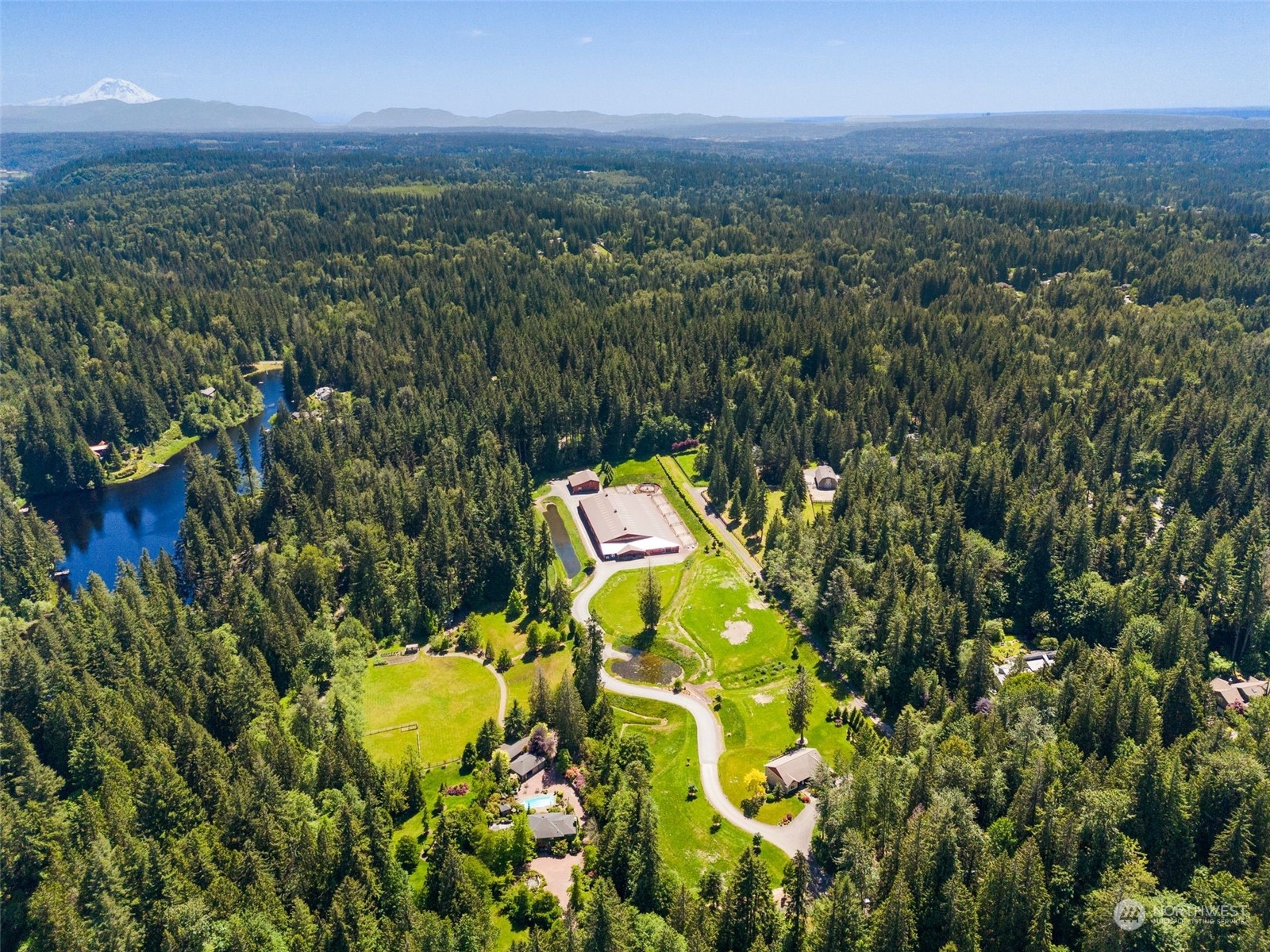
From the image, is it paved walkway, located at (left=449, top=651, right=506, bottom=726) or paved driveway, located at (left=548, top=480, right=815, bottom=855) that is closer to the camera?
paved driveway, located at (left=548, top=480, right=815, bottom=855)

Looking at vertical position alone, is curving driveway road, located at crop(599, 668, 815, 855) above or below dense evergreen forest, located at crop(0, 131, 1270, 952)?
below

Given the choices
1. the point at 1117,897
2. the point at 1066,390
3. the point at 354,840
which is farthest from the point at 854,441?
the point at 354,840

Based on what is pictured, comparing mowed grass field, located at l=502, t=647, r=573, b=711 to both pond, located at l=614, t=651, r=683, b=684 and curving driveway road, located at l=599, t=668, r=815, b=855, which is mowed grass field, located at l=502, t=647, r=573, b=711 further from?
pond, located at l=614, t=651, r=683, b=684

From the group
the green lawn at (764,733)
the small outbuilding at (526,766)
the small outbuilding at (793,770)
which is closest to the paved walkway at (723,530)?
the green lawn at (764,733)

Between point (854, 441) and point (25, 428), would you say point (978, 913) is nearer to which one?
point (854, 441)

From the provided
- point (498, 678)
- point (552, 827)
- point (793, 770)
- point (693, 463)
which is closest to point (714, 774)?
point (793, 770)

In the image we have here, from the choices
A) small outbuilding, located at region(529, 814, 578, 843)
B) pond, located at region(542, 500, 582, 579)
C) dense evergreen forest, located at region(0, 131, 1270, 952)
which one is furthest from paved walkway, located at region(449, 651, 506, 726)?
pond, located at region(542, 500, 582, 579)
